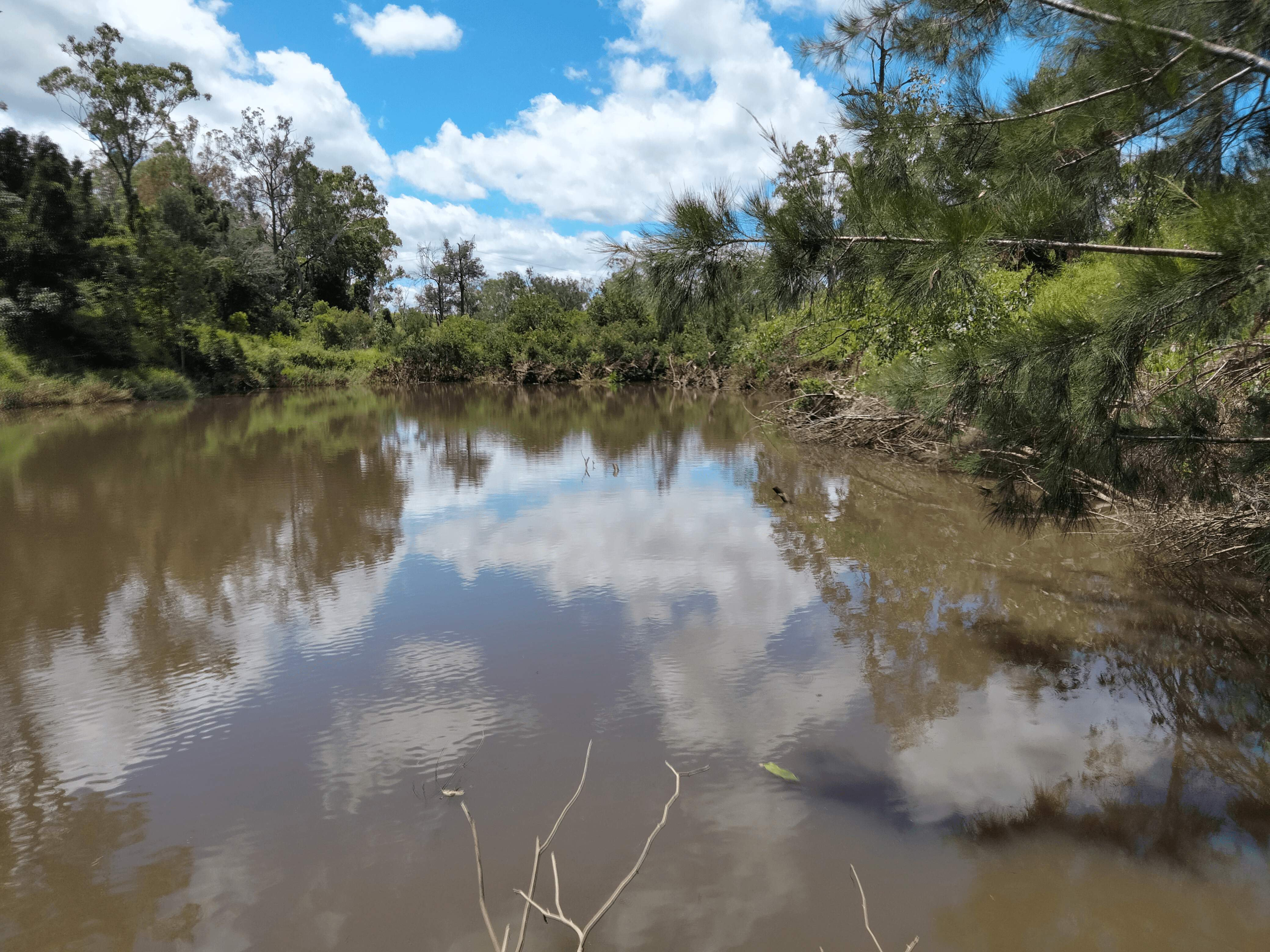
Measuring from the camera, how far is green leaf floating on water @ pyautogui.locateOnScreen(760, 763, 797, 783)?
129 inches

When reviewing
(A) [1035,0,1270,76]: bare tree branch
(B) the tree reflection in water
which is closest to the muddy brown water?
(B) the tree reflection in water

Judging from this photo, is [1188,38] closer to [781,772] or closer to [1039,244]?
[1039,244]

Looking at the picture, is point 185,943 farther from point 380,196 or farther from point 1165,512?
point 380,196

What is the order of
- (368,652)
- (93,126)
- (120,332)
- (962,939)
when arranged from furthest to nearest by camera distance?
(93,126), (120,332), (368,652), (962,939)

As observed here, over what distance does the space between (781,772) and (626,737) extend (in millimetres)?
743

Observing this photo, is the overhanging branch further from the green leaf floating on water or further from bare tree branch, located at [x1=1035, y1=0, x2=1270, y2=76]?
the green leaf floating on water

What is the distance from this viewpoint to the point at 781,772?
3.30 m

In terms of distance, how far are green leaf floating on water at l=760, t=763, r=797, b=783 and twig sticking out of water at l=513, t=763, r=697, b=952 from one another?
0.32 m

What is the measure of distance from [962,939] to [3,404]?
83.1ft

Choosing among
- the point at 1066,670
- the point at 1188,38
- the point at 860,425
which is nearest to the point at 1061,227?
the point at 1188,38

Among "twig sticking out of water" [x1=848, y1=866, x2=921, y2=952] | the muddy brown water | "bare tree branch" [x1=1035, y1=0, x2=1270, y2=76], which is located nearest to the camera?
"twig sticking out of water" [x1=848, y1=866, x2=921, y2=952]

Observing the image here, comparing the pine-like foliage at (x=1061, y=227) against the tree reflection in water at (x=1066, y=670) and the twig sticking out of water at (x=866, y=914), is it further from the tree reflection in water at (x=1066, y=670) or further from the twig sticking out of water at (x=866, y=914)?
the twig sticking out of water at (x=866, y=914)

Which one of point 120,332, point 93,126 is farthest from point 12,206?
point 93,126

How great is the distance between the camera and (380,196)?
46.7 m
